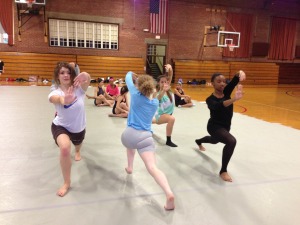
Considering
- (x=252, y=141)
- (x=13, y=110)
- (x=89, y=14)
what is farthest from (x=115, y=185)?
A: (x=89, y=14)

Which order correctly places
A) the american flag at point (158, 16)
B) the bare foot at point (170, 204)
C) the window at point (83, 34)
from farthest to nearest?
the american flag at point (158, 16) → the window at point (83, 34) → the bare foot at point (170, 204)

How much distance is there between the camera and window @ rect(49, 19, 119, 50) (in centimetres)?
1575

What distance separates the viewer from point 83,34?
53.4 ft

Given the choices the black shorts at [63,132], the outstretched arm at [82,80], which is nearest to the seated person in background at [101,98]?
the black shorts at [63,132]

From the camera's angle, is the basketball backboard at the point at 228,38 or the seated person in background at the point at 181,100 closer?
the seated person in background at the point at 181,100

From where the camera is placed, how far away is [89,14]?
16.1 metres

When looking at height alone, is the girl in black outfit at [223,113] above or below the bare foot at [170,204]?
above

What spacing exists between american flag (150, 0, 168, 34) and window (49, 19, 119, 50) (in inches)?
98.3

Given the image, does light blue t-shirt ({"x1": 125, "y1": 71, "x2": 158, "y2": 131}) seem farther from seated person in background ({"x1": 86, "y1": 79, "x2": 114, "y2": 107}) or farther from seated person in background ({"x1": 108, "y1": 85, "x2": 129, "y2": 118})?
seated person in background ({"x1": 86, "y1": 79, "x2": 114, "y2": 107})

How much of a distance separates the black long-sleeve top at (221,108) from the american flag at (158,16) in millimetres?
14918

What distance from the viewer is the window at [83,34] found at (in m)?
15.8

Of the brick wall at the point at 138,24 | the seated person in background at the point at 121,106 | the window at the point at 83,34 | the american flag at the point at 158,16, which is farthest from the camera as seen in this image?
the american flag at the point at 158,16

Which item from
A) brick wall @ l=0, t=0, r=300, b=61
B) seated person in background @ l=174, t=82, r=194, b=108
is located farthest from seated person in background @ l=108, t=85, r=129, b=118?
brick wall @ l=0, t=0, r=300, b=61

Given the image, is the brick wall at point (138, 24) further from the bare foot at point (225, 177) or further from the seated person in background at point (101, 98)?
the bare foot at point (225, 177)
